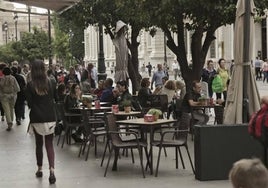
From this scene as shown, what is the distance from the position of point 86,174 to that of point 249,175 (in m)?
6.49

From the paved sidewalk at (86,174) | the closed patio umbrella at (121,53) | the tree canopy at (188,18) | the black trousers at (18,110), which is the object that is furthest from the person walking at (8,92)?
the paved sidewalk at (86,174)

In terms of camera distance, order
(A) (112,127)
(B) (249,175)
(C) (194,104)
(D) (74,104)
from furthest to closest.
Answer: (D) (74,104) → (C) (194,104) → (A) (112,127) → (B) (249,175)

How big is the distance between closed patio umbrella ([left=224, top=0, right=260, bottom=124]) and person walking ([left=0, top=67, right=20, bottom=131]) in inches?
316

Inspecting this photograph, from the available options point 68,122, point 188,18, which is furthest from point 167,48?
point 68,122

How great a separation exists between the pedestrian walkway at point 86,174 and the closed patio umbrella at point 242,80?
1.26m

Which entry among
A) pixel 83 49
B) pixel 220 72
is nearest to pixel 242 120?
pixel 220 72

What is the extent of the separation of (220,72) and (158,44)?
57202 millimetres

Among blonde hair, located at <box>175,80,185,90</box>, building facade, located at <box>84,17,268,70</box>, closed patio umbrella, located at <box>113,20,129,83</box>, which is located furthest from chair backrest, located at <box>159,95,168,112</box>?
building facade, located at <box>84,17,268,70</box>

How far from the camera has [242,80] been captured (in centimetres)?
1030

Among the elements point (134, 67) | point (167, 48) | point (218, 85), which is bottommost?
point (218, 85)

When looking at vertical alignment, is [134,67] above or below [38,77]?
above

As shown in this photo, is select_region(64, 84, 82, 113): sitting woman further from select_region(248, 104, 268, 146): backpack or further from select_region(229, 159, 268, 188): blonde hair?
select_region(229, 159, 268, 188): blonde hair

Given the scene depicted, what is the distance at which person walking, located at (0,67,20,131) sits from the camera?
54.4 feet

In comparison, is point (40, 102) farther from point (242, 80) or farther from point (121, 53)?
point (121, 53)
